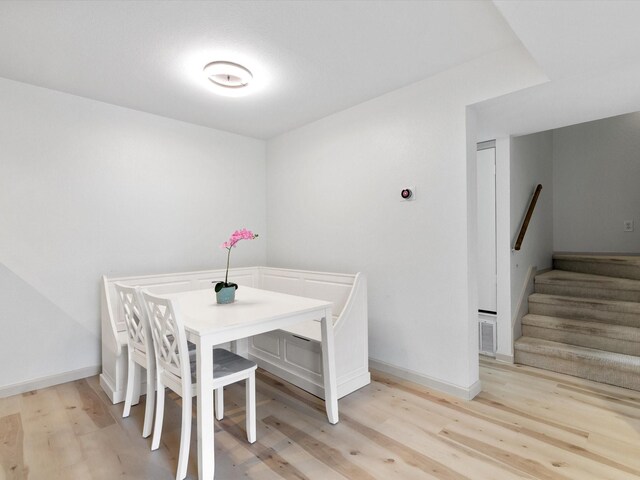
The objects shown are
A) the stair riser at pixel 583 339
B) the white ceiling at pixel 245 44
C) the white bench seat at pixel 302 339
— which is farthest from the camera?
the stair riser at pixel 583 339

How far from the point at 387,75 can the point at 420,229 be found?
1.22 metres

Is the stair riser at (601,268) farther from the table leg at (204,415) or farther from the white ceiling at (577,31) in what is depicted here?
the table leg at (204,415)

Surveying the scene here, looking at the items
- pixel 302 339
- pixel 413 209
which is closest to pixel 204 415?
pixel 302 339

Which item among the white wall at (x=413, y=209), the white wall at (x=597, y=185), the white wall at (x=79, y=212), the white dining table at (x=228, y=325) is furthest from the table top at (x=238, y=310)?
the white wall at (x=597, y=185)

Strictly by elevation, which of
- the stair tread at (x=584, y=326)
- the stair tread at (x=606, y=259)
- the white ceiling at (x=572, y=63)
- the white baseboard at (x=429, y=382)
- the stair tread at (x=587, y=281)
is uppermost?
the white ceiling at (x=572, y=63)

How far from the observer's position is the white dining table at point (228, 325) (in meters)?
1.52

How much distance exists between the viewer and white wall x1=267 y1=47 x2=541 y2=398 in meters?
2.40

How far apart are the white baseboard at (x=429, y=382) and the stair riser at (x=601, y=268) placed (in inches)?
84.0

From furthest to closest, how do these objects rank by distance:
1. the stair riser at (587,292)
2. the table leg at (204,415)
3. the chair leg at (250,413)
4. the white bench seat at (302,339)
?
the stair riser at (587,292), the white bench seat at (302,339), the chair leg at (250,413), the table leg at (204,415)

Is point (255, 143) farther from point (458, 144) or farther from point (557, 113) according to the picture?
point (557, 113)

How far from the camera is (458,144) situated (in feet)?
7.92

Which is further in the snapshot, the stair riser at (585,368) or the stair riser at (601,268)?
the stair riser at (601,268)

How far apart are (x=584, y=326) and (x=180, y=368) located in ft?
10.8

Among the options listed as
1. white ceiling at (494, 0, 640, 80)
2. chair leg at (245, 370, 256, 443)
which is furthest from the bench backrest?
white ceiling at (494, 0, 640, 80)
